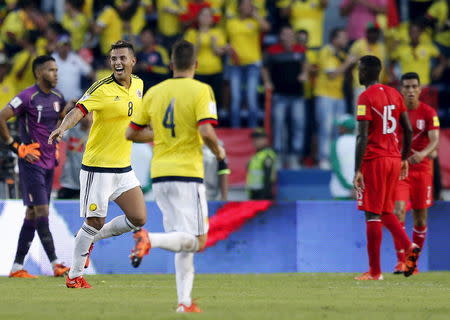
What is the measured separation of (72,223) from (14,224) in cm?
74

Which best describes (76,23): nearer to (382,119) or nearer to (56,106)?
(56,106)

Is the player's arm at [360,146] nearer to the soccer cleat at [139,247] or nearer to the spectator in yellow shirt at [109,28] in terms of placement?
the soccer cleat at [139,247]

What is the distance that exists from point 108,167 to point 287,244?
167 inches

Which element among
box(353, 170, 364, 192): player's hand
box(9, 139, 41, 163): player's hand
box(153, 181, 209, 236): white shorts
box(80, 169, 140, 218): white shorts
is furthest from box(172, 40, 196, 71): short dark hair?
box(9, 139, 41, 163): player's hand

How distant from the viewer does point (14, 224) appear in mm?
13242

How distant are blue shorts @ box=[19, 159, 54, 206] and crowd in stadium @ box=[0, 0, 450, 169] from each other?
5.79 m

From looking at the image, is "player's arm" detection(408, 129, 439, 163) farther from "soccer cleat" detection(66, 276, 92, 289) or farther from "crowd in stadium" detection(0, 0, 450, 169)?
"crowd in stadium" detection(0, 0, 450, 169)

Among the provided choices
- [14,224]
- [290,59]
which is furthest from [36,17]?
[14,224]

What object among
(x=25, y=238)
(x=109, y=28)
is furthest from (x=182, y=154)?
(x=109, y=28)

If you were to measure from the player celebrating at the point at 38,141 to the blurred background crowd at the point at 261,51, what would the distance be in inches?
221

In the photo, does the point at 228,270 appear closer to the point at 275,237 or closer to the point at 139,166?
the point at 275,237

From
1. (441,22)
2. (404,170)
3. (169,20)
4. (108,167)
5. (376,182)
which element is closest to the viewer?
(108,167)

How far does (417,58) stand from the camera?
18.4 m

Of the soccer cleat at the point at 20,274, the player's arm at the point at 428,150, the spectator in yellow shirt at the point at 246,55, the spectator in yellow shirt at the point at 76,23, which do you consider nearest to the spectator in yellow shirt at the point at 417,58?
the spectator in yellow shirt at the point at 246,55
